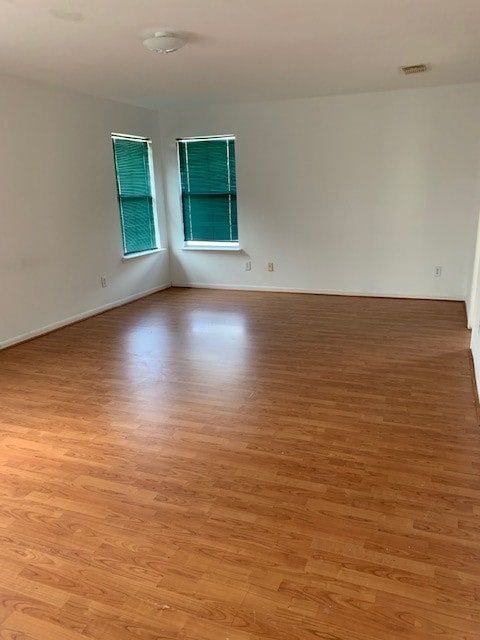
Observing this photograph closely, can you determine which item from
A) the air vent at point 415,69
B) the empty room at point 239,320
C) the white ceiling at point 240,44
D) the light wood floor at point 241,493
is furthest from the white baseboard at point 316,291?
the air vent at point 415,69

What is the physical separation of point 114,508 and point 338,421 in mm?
1363

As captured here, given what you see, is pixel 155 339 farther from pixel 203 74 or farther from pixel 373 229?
pixel 373 229

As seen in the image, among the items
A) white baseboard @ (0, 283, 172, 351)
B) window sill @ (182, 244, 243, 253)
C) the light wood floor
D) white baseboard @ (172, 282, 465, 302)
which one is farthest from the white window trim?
the light wood floor

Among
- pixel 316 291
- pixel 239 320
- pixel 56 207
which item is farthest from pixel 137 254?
pixel 316 291

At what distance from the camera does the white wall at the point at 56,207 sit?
4309 millimetres

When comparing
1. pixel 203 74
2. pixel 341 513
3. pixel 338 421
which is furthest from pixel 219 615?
pixel 203 74

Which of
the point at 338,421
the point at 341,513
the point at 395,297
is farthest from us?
the point at 395,297

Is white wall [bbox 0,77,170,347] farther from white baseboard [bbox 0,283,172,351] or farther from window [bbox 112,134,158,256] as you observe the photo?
Result: window [bbox 112,134,158,256]

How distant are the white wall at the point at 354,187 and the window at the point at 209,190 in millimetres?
135

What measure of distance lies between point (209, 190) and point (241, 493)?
16.2 feet

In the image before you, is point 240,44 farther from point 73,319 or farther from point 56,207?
point 73,319

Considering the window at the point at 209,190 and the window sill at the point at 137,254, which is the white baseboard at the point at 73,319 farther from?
the window at the point at 209,190

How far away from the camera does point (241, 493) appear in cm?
218

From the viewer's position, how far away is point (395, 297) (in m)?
5.82
